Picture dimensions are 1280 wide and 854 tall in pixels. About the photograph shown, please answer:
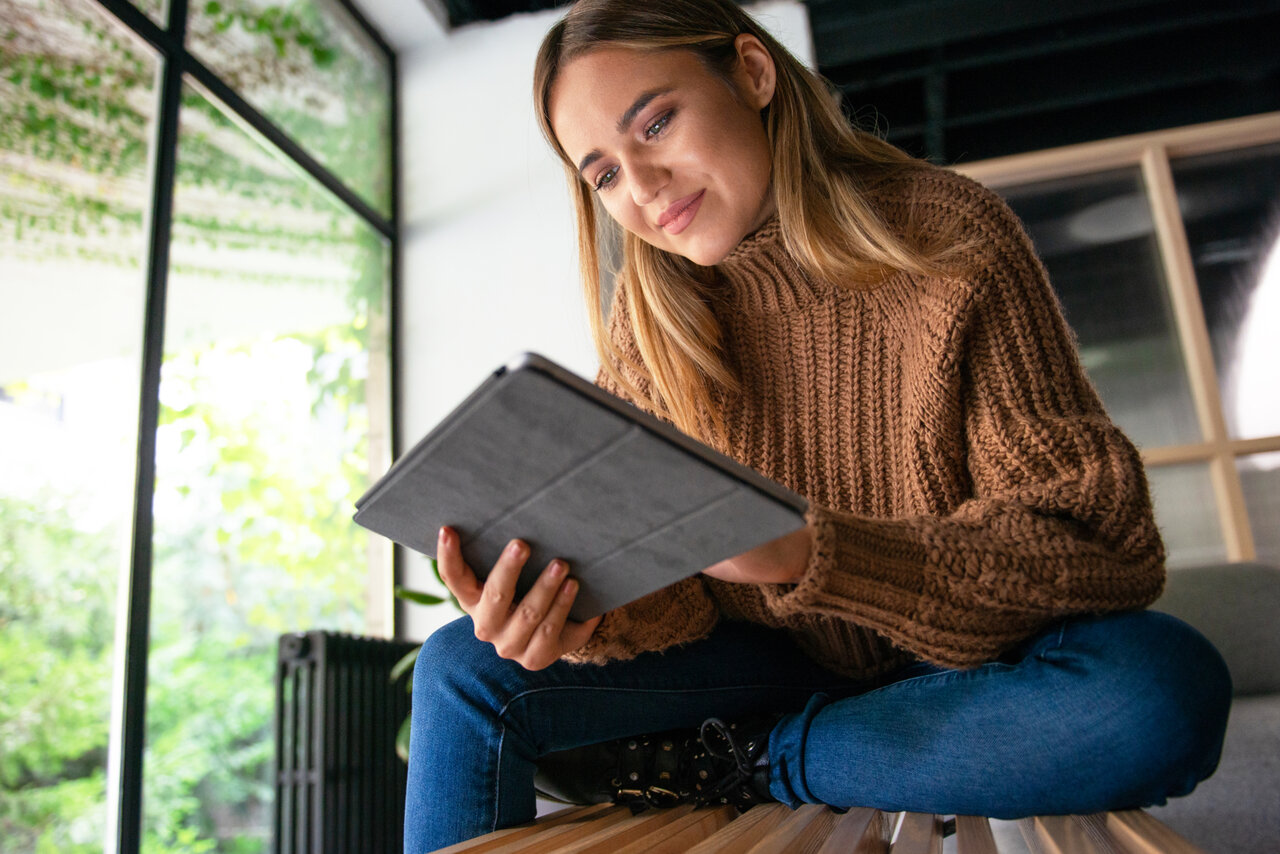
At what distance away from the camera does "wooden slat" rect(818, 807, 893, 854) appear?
693 millimetres

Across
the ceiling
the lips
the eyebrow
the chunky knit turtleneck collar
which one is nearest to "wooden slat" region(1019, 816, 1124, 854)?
the chunky knit turtleneck collar

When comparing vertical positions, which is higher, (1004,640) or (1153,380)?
(1153,380)

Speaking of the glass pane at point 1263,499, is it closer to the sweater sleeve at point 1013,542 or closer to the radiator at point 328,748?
the sweater sleeve at point 1013,542

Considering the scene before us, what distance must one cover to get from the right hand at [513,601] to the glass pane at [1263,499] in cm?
254

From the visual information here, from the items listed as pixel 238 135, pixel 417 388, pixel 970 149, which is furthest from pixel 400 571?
pixel 970 149

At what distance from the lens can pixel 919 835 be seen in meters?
0.75

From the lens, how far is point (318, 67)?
2809mm

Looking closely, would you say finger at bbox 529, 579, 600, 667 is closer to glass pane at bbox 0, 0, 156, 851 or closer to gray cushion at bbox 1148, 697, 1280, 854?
gray cushion at bbox 1148, 697, 1280, 854

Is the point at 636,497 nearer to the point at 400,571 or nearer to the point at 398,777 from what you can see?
the point at 398,777

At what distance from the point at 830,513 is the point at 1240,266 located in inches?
110

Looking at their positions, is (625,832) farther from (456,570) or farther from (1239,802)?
(1239,802)

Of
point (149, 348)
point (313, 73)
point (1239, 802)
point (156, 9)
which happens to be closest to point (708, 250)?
point (1239, 802)

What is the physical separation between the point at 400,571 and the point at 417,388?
0.58 metres

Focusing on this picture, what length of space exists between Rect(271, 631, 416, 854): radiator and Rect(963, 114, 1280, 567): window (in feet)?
7.35
